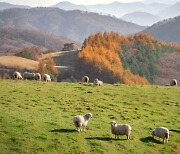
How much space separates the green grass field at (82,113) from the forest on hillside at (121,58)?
331 feet

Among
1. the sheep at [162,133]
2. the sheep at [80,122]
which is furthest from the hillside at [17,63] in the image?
the sheep at [162,133]

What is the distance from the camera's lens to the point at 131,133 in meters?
29.7

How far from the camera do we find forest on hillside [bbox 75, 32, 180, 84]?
498 feet

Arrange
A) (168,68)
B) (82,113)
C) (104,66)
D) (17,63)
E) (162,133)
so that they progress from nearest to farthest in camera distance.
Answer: (162,133)
(82,113)
(17,63)
(104,66)
(168,68)

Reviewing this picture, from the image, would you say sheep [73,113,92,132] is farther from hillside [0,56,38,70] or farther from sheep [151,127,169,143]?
hillside [0,56,38,70]

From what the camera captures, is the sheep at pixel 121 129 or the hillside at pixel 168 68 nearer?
the sheep at pixel 121 129

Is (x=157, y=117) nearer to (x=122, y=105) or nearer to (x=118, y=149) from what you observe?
(x=122, y=105)

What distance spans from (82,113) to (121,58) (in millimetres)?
139617

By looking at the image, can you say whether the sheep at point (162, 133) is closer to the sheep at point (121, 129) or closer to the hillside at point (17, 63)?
the sheep at point (121, 129)

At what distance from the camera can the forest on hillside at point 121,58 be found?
152 metres

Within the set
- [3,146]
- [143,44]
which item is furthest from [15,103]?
[143,44]

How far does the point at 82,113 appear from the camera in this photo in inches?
1366

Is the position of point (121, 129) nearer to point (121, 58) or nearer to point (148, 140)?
point (148, 140)


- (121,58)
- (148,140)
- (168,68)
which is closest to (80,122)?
(148,140)
